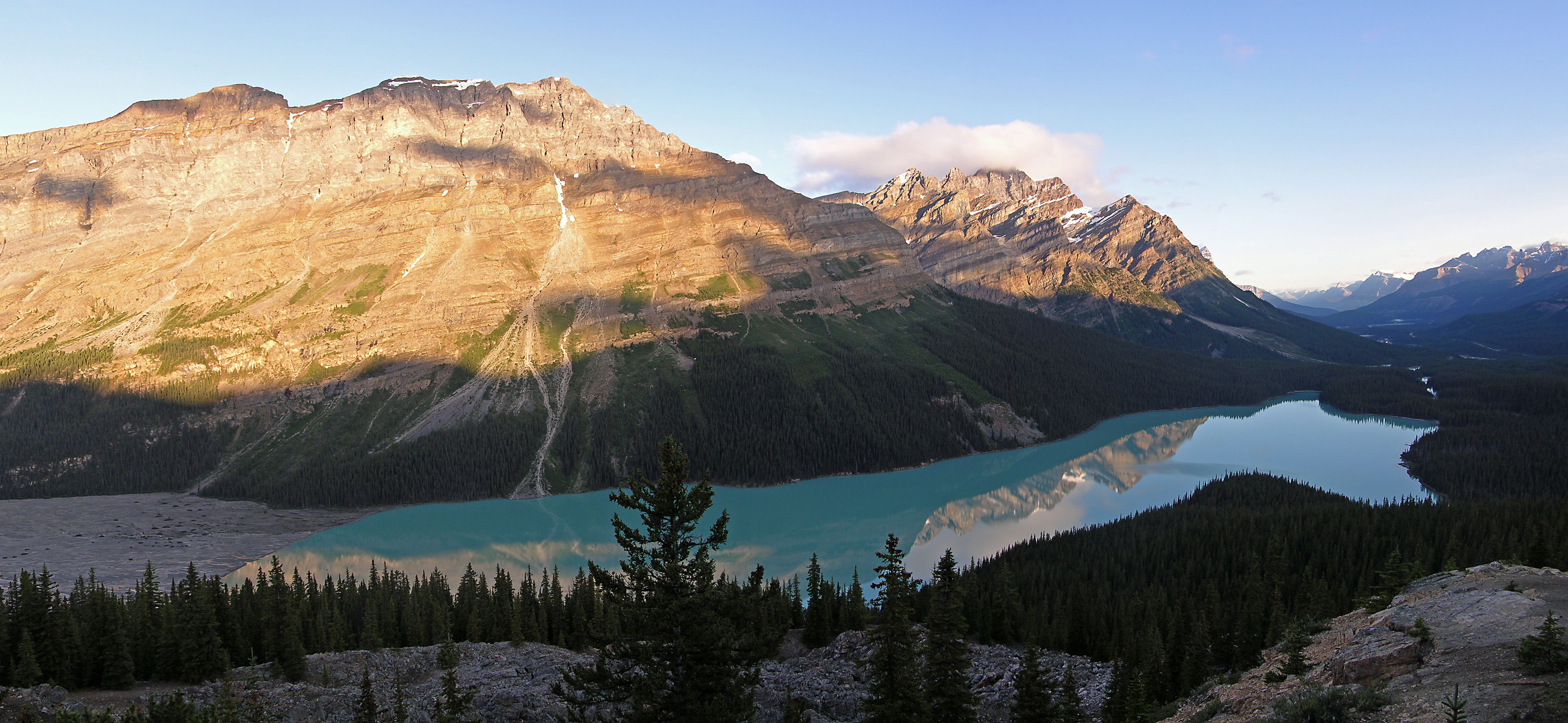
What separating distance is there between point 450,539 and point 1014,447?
102897 mm

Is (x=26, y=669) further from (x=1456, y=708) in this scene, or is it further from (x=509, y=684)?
(x=1456, y=708)

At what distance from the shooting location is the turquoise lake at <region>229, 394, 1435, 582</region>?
288ft

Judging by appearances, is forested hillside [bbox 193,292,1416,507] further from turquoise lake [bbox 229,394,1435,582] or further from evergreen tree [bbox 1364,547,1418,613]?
evergreen tree [bbox 1364,547,1418,613]

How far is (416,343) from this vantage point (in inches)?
6009

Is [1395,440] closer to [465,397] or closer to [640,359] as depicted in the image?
[640,359]

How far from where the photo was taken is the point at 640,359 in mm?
154750

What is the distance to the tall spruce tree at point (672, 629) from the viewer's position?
19.6 metres

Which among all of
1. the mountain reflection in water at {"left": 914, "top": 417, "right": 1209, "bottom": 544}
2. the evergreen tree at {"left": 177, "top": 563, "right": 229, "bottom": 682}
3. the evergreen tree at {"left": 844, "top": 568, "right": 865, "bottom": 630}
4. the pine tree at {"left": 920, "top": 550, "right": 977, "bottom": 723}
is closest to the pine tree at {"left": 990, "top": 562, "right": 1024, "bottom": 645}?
the evergreen tree at {"left": 844, "top": 568, "right": 865, "bottom": 630}

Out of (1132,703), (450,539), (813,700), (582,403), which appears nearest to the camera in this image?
(1132,703)

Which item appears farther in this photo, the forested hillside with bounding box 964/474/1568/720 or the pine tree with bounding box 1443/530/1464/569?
the pine tree with bounding box 1443/530/1464/569

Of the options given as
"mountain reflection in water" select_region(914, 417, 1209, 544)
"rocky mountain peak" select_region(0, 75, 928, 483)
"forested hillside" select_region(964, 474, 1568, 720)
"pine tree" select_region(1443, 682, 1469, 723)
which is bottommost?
"mountain reflection in water" select_region(914, 417, 1209, 544)

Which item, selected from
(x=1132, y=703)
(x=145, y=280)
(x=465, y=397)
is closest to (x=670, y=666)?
(x=1132, y=703)

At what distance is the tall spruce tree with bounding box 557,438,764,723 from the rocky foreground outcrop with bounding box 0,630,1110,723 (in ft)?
18.3

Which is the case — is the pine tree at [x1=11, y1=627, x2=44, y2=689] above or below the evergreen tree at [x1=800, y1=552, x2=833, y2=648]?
above
